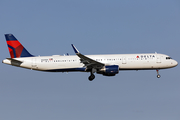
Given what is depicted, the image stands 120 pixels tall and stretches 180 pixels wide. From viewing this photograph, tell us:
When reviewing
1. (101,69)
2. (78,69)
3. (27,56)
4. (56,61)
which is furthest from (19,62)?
(101,69)

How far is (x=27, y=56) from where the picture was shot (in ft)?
202

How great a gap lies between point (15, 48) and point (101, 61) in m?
15.5

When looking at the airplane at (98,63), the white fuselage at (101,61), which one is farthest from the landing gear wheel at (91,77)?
the white fuselage at (101,61)

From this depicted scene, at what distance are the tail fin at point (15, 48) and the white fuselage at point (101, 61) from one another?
1279 millimetres

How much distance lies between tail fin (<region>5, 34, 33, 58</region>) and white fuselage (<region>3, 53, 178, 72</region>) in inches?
50.4

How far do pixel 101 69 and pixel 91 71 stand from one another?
2.25m

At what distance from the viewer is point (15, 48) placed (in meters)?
61.8

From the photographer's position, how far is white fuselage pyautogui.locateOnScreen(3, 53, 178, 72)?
59.5 m

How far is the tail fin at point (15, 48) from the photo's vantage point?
61562 millimetres

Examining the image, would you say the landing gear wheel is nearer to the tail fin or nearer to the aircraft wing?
→ the aircraft wing

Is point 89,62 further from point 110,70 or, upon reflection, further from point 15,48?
point 15,48

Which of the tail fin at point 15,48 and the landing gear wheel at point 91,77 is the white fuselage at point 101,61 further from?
the landing gear wheel at point 91,77

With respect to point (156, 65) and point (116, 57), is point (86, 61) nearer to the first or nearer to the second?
point (116, 57)

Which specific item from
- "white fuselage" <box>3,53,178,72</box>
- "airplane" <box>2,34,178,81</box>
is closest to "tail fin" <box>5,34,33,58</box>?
"airplane" <box>2,34,178,81</box>
